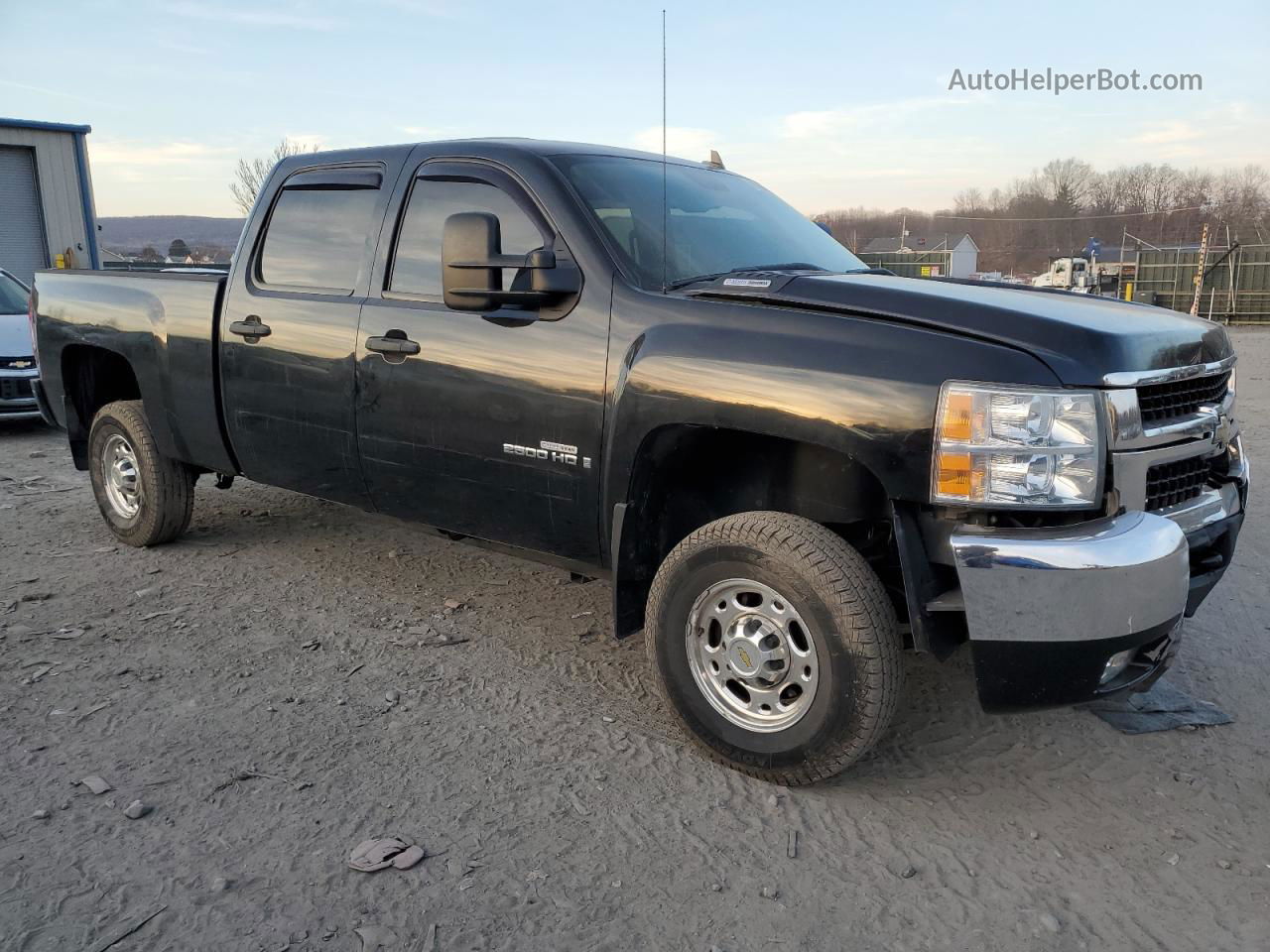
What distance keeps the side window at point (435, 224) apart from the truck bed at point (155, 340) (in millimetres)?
1225

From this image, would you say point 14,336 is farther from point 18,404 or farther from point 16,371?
point 18,404

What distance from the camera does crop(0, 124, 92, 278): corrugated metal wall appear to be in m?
20.1

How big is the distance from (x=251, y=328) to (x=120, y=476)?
67.6 inches

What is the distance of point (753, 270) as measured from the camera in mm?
3643

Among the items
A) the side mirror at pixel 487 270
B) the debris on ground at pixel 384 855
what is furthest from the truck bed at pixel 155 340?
the debris on ground at pixel 384 855

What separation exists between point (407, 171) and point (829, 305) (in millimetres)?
1976

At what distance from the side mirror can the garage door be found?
20.5 meters

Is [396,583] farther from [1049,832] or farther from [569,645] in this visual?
[1049,832]

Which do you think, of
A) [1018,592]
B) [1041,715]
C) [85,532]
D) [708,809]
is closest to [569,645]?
[708,809]

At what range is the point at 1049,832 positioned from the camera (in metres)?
2.83

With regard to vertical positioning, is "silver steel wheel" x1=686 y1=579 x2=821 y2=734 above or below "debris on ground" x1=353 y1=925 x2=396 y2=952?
above

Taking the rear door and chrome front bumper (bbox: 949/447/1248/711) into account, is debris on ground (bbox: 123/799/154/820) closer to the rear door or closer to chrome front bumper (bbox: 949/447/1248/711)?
the rear door

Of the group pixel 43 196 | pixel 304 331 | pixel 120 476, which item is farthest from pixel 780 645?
pixel 43 196

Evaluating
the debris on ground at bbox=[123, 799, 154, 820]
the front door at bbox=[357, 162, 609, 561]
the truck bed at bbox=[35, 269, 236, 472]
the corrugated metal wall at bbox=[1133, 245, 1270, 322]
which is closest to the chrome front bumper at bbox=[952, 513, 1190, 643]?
the front door at bbox=[357, 162, 609, 561]
